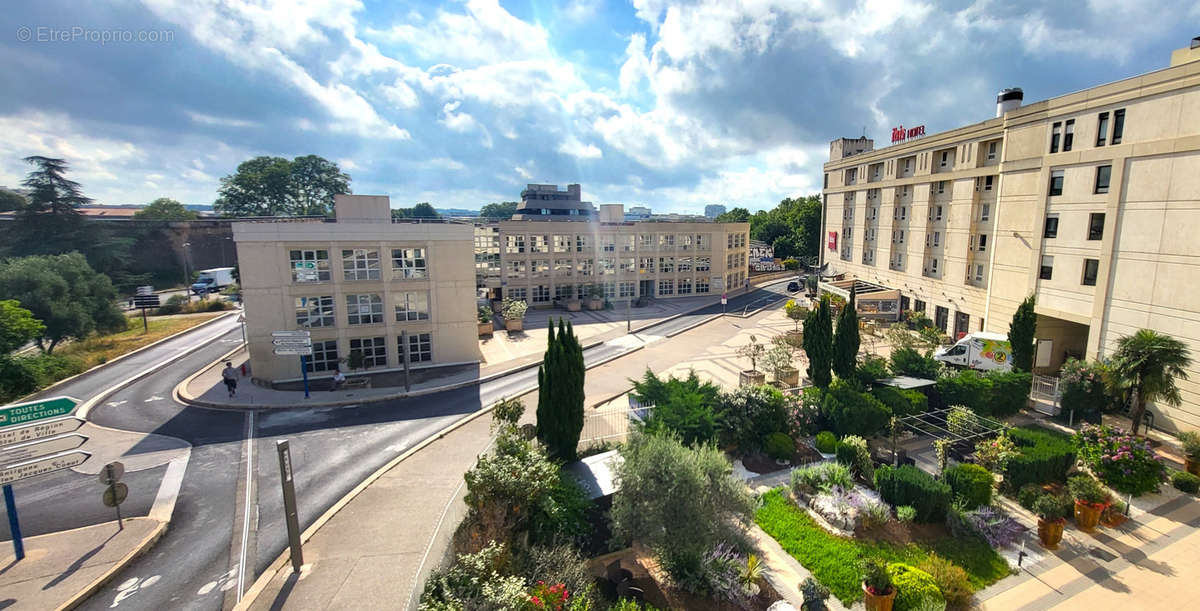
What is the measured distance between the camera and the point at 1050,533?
13.2 metres

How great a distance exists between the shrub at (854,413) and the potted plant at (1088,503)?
18.1 ft

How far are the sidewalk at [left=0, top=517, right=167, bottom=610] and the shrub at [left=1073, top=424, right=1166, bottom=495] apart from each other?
2887cm

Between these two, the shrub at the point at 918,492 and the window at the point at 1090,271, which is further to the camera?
the window at the point at 1090,271

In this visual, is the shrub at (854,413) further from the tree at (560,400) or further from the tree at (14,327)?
the tree at (14,327)

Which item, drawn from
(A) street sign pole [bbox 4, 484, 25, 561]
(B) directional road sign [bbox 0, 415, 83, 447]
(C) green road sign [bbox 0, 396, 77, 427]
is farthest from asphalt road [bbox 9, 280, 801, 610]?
(C) green road sign [bbox 0, 396, 77, 427]

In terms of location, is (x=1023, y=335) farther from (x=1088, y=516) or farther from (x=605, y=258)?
(x=605, y=258)

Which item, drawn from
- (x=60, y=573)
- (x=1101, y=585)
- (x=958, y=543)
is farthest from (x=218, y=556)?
(x=1101, y=585)

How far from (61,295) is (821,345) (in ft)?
177

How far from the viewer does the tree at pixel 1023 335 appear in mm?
24859

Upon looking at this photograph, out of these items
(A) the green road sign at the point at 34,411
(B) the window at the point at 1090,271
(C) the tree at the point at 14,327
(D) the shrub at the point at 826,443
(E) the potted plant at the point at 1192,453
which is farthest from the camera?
(C) the tree at the point at 14,327

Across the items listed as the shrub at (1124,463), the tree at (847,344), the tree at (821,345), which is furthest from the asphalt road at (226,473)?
the shrub at (1124,463)

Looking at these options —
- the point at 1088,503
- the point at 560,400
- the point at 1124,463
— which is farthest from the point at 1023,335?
the point at 560,400

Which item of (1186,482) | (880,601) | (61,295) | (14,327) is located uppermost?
(61,295)

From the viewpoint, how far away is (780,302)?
188 feet
